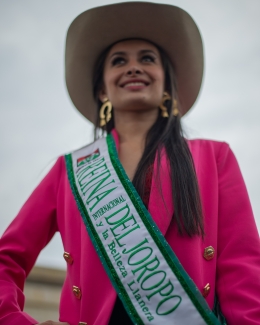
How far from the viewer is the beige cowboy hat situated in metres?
3.53

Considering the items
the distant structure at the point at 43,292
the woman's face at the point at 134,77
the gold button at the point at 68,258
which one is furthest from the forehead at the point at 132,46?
the distant structure at the point at 43,292

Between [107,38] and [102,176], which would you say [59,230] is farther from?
[107,38]

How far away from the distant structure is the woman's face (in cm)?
468

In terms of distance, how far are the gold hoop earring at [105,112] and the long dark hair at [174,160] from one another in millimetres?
50

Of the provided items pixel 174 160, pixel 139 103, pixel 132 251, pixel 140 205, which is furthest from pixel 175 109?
pixel 132 251

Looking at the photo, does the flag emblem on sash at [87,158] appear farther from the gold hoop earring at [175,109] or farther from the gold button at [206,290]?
the gold button at [206,290]

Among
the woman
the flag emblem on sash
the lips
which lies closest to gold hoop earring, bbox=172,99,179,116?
the woman

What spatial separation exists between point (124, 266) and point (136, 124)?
3.04 ft

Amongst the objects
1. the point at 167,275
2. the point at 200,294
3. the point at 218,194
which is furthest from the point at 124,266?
the point at 218,194

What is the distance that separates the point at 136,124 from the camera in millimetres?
3336

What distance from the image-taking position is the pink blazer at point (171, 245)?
2523mm

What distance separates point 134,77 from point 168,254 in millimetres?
1065

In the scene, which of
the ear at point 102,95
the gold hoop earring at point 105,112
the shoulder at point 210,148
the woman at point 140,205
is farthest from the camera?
the ear at point 102,95

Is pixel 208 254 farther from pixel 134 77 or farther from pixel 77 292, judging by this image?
pixel 134 77
